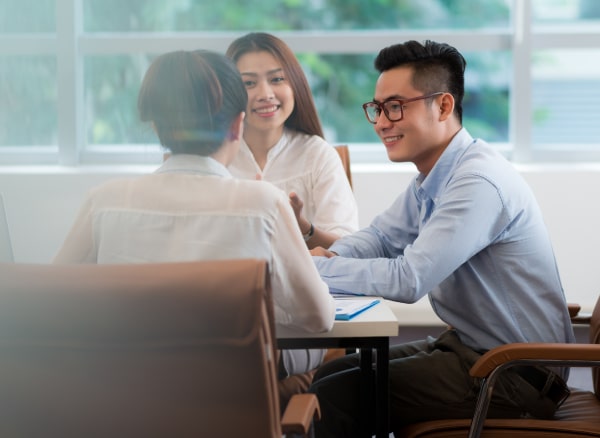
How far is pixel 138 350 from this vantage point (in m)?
1.19

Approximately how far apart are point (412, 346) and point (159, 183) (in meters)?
0.97

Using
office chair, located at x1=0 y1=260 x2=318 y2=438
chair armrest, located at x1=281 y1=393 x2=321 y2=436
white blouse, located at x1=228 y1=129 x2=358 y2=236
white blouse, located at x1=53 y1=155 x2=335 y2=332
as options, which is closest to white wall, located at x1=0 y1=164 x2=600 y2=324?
Result: white blouse, located at x1=228 y1=129 x2=358 y2=236

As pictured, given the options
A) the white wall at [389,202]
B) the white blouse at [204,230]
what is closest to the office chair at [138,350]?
the white blouse at [204,230]

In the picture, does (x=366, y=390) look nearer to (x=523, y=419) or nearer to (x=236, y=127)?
(x=523, y=419)

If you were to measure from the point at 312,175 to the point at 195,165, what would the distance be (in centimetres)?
138

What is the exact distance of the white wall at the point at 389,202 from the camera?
4090 millimetres

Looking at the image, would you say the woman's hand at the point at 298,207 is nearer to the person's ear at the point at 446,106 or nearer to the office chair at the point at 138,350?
the person's ear at the point at 446,106

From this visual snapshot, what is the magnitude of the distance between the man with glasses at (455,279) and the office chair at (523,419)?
0.07 m

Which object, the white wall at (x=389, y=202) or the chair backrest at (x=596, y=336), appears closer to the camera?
the chair backrest at (x=596, y=336)

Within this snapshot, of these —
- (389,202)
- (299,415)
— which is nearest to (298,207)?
(299,415)

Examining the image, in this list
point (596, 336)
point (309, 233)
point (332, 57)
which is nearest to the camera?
point (596, 336)

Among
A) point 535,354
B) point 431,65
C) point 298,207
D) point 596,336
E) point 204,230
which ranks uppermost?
point 431,65

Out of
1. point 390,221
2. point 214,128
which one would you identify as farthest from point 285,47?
point 214,128

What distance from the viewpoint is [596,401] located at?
2.13m
